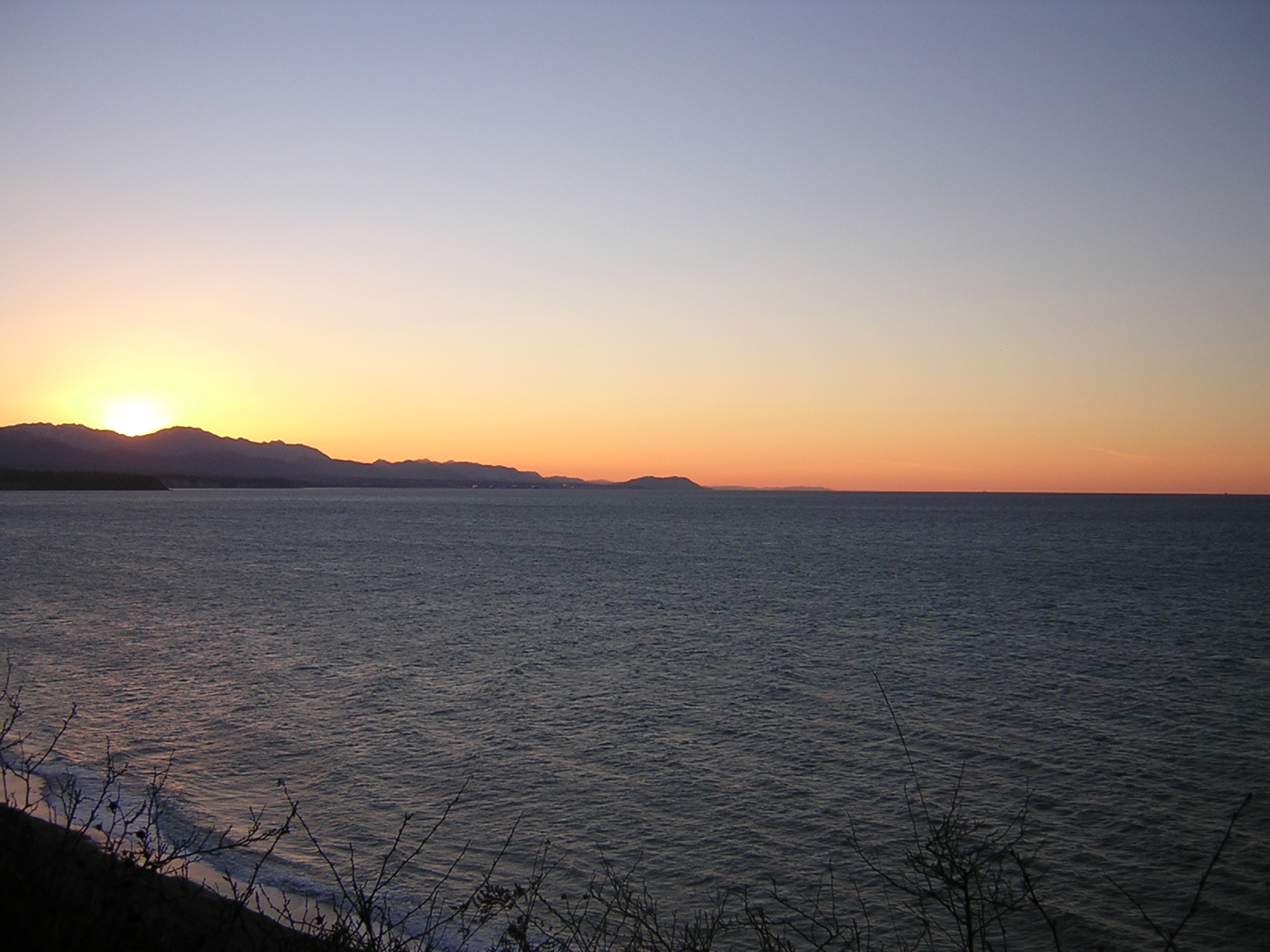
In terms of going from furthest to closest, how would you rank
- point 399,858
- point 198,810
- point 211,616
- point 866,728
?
point 211,616
point 866,728
point 198,810
point 399,858

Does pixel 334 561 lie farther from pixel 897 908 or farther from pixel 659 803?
pixel 897 908

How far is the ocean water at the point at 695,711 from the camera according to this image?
1242 cm

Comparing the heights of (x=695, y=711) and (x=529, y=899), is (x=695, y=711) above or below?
below

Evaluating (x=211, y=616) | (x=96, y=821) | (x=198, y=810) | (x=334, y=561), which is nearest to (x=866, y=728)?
(x=198, y=810)

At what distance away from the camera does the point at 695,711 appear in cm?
1930

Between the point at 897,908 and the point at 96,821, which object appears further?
the point at 96,821

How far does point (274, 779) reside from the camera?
47.3ft

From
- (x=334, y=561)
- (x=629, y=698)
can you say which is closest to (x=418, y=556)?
(x=334, y=561)

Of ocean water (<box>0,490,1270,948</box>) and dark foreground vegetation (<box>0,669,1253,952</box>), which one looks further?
ocean water (<box>0,490,1270,948</box>)

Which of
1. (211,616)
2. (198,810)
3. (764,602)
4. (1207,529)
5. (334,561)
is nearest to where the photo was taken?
(198,810)

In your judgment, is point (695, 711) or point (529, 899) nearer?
point (529, 899)

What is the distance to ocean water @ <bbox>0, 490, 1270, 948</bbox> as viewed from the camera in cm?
1242

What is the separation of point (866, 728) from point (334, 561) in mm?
46494

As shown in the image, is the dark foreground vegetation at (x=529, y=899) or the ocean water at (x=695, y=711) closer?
the dark foreground vegetation at (x=529, y=899)
